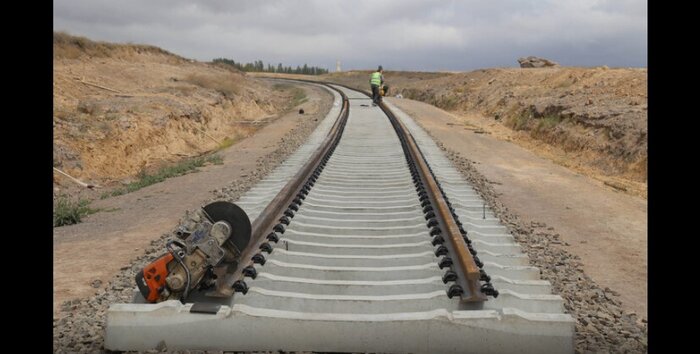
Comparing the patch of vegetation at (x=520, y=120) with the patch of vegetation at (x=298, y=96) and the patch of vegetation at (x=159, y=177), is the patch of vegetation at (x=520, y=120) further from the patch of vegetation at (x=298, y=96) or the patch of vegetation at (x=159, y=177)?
the patch of vegetation at (x=298, y=96)

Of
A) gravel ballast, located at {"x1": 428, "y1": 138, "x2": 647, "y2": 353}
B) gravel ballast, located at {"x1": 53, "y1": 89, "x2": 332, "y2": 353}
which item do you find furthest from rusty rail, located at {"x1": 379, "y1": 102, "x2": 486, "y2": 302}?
gravel ballast, located at {"x1": 53, "y1": 89, "x2": 332, "y2": 353}

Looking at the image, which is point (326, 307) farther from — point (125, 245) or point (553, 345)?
point (125, 245)

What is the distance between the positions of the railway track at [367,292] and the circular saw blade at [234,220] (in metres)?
0.20

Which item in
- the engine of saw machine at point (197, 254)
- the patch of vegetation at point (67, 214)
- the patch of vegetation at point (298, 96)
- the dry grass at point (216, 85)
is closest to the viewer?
the engine of saw machine at point (197, 254)

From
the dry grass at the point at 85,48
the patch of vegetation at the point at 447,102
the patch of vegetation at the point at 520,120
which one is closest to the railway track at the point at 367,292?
the patch of vegetation at the point at 520,120

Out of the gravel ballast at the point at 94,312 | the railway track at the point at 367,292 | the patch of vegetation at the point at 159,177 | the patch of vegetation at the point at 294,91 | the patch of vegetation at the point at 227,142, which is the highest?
the patch of vegetation at the point at 294,91

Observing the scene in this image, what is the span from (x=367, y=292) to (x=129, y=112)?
14246mm

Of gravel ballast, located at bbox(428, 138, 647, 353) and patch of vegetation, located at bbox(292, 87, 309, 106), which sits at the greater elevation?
patch of vegetation, located at bbox(292, 87, 309, 106)

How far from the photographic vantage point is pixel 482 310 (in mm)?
3553

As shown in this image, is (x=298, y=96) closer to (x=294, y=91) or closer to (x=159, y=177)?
(x=294, y=91)

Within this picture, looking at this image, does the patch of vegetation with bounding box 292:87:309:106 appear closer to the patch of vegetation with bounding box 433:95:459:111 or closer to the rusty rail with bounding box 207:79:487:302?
the patch of vegetation with bounding box 433:95:459:111

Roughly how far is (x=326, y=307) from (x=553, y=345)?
1392 mm

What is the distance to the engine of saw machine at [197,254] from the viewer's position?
365 centimetres

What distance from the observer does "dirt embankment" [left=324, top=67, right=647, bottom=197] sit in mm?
13266
